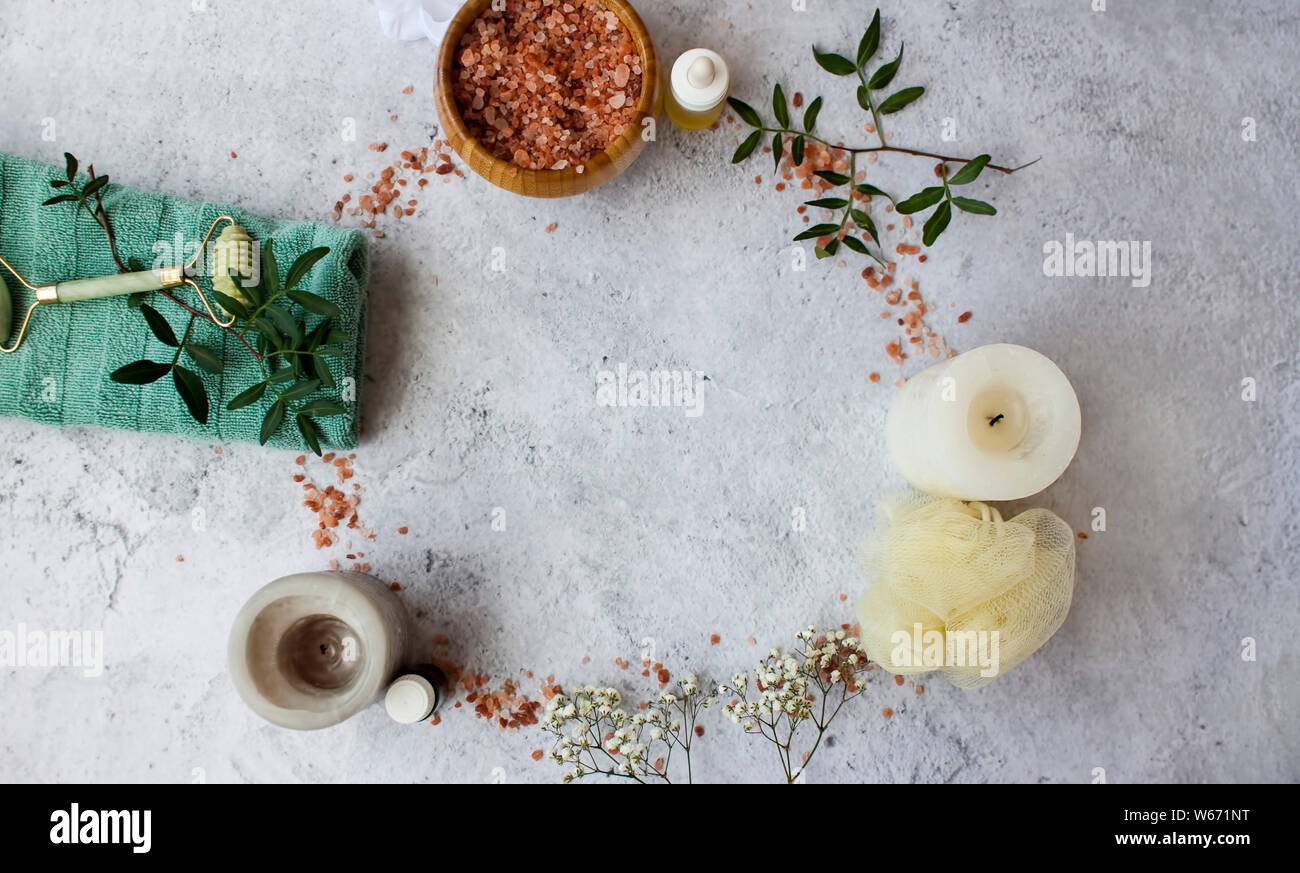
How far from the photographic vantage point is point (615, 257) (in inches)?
39.4

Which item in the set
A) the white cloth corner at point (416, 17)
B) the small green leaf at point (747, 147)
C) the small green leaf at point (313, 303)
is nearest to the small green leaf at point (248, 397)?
the small green leaf at point (313, 303)

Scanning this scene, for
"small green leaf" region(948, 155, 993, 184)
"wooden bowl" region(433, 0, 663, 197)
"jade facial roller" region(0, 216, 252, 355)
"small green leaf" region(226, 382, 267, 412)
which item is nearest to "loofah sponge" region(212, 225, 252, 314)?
"jade facial roller" region(0, 216, 252, 355)

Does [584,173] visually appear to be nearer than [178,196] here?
Yes

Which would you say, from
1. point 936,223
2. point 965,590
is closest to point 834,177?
point 936,223

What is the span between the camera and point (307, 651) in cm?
91

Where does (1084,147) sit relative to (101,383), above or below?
above

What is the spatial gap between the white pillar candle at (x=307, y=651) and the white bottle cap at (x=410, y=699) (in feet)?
0.06

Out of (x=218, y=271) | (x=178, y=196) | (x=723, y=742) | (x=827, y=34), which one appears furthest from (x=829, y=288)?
(x=178, y=196)

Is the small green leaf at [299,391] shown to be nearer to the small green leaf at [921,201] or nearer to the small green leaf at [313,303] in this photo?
the small green leaf at [313,303]

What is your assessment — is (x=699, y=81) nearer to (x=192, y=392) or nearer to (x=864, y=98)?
(x=864, y=98)

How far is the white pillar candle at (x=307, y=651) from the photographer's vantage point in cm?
84

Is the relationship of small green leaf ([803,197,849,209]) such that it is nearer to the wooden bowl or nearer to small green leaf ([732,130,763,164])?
small green leaf ([732,130,763,164])

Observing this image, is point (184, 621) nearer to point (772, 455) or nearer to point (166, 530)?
point (166, 530)
